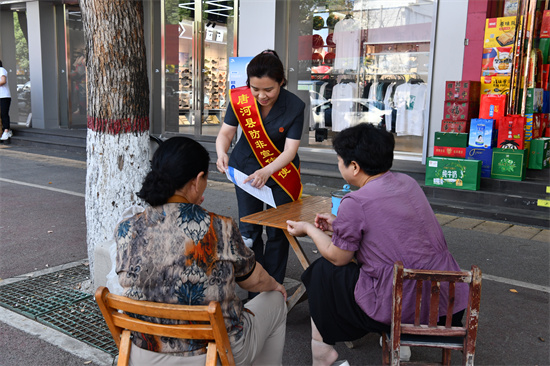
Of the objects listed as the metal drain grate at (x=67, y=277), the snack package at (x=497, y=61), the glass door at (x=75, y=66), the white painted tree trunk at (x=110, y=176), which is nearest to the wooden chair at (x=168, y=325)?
the white painted tree trunk at (x=110, y=176)

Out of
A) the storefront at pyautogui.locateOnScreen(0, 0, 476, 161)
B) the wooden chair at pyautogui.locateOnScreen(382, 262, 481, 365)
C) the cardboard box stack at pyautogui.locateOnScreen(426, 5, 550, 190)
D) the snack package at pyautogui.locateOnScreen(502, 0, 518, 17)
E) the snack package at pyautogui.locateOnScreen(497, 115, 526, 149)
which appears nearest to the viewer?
the wooden chair at pyautogui.locateOnScreen(382, 262, 481, 365)

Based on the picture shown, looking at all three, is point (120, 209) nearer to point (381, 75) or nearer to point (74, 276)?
point (74, 276)

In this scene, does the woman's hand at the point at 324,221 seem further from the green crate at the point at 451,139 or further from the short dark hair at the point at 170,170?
the green crate at the point at 451,139

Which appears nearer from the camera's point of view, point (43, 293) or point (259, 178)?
point (259, 178)

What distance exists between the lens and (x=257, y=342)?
205 cm

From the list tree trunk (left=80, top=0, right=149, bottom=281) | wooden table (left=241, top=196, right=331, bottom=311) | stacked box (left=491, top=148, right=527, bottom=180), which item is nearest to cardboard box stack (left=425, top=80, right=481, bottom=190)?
stacked box (left=491, top=148, right=527, bottom=180)

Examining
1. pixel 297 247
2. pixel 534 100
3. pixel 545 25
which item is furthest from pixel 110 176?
pixel 545 25

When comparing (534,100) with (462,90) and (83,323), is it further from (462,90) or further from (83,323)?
(83,323)

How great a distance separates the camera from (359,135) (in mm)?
2340

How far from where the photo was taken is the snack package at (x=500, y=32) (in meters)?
6.50

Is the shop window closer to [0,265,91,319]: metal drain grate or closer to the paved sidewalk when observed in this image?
the paved sidewalk

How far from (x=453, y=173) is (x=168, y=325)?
5688 mm

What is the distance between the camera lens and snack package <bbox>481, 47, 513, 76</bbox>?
21.8 ft

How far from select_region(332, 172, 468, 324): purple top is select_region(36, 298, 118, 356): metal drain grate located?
65.4 inches
